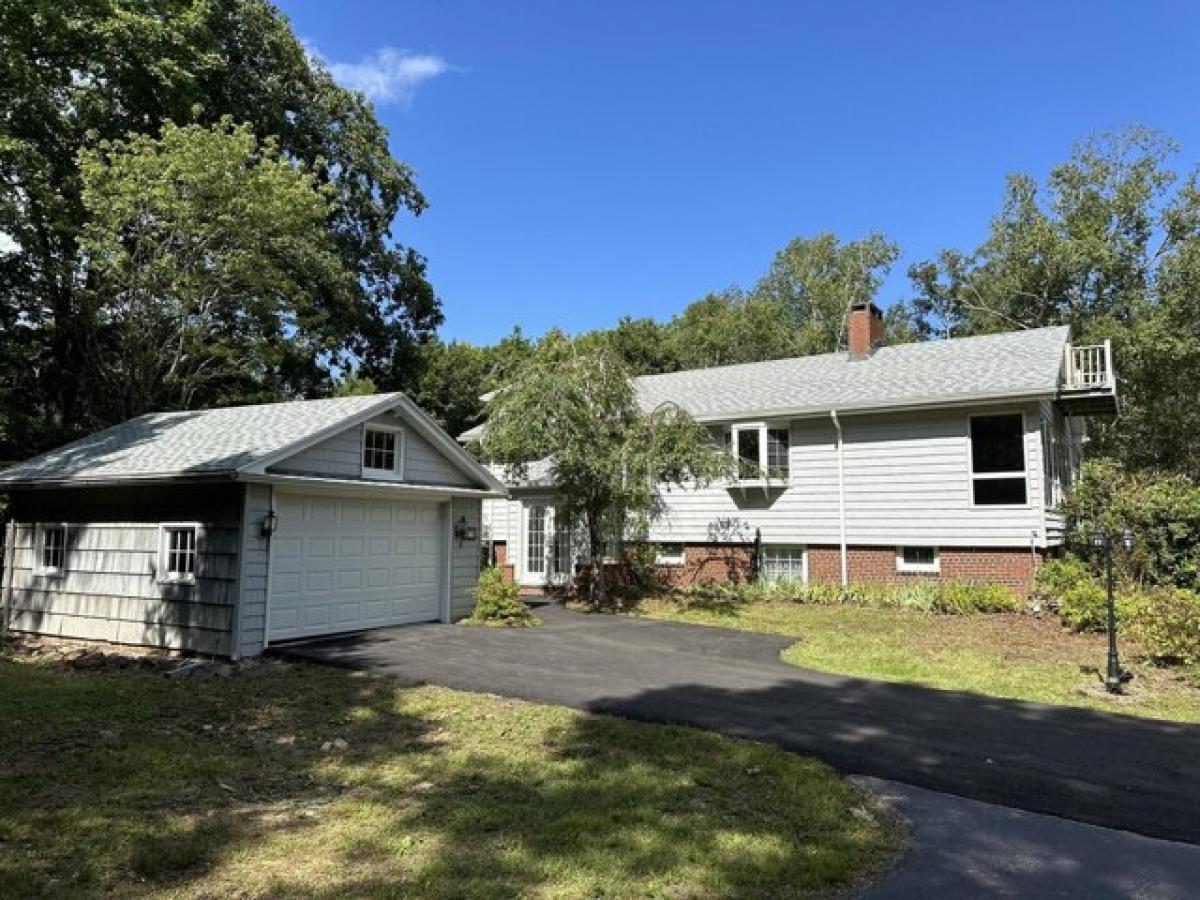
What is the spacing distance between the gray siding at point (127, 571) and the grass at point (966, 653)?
8075mm

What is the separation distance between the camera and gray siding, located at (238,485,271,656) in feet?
36.0

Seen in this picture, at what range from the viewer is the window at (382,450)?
43.5 feet

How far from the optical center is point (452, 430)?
3784 centimetres

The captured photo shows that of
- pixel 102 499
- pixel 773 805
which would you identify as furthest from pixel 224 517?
pixel 773 805

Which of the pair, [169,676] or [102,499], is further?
[102,499]

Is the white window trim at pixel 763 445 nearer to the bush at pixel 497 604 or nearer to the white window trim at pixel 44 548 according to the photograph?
the bush at pixel 497 604

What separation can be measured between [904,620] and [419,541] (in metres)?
8.73

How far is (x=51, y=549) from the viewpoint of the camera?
13.5 meters

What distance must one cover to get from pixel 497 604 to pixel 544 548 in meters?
7.02

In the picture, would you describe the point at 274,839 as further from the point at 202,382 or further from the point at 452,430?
the point at 452,430

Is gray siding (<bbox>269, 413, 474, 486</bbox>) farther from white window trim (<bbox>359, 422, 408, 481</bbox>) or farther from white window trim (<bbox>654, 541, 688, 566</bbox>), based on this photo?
white window trim (<bbox>654, 541, 688, 566</bbox>)

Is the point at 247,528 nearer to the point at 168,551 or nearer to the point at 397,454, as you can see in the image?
the point at 168,551

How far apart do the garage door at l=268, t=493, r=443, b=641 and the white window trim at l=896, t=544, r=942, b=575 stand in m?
9.66

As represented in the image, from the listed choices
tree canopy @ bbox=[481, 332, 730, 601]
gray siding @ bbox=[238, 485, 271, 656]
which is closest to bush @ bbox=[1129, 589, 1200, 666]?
tree canopy @ bbox=[481, 332, 730, 601]
